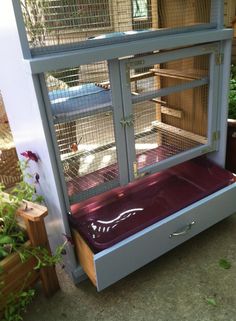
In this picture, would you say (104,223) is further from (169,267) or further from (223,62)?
(223,62)

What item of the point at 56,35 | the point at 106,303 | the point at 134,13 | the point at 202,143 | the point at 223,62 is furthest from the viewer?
the point at 202,143

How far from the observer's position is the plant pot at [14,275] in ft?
3.69

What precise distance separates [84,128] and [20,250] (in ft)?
1.69

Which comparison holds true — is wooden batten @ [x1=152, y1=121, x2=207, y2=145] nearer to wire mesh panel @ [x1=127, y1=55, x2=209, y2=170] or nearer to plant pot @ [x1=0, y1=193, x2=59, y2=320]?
wire mesh panel @ [x1=127, y1=55, x2=209, y2=170]

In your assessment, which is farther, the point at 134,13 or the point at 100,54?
the point at 134,13

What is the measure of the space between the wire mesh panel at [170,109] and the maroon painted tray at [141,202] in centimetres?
14

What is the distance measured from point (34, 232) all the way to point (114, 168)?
0.41 meters

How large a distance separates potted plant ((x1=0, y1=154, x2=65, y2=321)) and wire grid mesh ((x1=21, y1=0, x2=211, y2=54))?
0.45m

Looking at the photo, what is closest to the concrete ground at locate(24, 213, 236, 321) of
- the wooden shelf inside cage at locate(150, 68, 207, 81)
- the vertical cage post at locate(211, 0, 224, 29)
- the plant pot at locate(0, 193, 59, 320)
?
the plant pot at locate(0, 193, 59, 320)

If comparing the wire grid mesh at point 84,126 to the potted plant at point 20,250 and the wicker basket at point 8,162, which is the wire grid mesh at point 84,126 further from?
the wicker basket at point 8,162

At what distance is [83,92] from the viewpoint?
3.98 feet

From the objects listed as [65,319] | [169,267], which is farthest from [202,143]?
[65,319]

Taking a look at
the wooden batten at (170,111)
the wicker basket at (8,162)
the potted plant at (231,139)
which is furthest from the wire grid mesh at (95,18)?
the wicker basket at (8,162)

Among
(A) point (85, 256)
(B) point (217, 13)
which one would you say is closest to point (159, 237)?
(A) point (85, 256)
